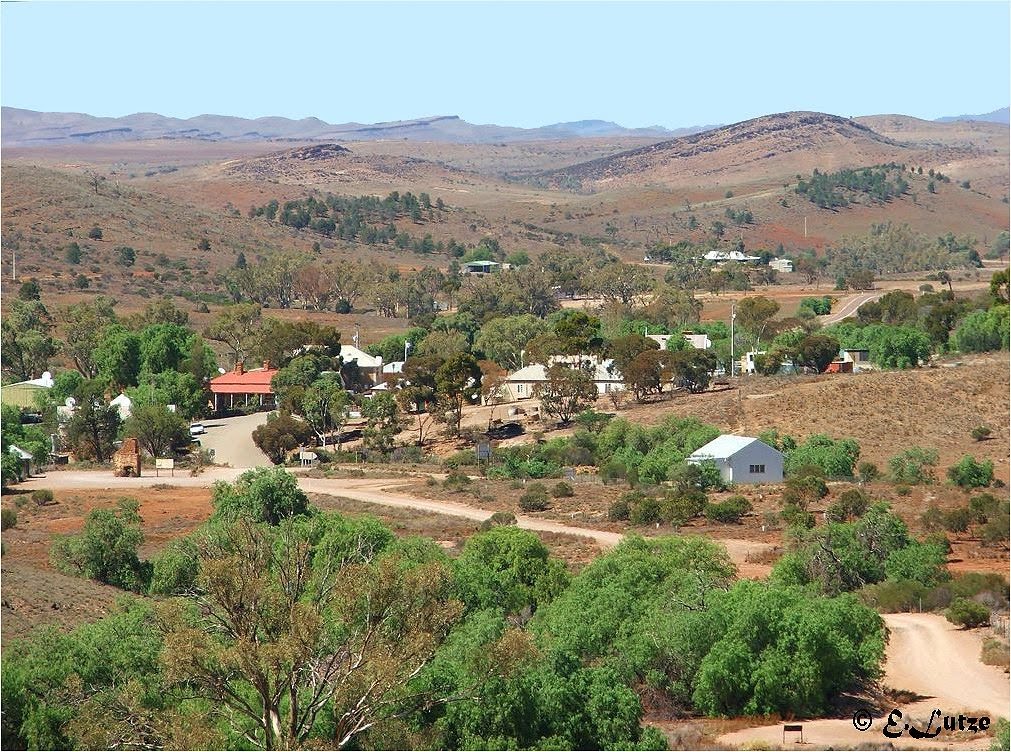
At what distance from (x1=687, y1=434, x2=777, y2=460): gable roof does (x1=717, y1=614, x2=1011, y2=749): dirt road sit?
18878mm

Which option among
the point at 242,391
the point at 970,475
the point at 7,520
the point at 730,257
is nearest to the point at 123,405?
the point at 242,391

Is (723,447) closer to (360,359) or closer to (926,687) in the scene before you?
(926,687)

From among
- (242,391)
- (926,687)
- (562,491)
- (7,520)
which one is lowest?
(242,391)

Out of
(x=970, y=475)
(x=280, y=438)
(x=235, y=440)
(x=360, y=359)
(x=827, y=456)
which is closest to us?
(x=970, y=475)

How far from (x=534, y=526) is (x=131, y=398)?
83.3 feet

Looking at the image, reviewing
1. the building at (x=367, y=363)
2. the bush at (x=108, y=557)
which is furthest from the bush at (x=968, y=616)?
the building at (x=367, y=363)

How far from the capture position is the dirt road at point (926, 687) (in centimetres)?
2247

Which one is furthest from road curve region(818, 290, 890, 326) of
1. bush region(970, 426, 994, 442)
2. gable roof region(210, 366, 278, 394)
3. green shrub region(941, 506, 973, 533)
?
green shrub region(941, 506, 973, 533)

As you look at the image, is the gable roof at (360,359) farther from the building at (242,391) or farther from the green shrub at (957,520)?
the green shrub at (957,520)

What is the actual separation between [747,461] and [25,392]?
32.5m

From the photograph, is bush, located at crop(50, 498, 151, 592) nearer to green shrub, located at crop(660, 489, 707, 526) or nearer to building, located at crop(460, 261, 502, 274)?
green shrub, located at crop(660, 489, 707, 526)

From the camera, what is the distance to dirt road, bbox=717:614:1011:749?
22.5 m

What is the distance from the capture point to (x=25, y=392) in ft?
225

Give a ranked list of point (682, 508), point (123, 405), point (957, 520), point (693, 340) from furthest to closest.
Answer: point (693, 340) < point (123, 405) < point (682, 508) < point (957, 520)
